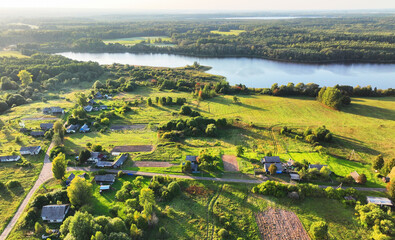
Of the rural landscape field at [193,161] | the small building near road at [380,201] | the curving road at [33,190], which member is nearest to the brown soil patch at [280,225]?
the rural landscape field at [193,161]

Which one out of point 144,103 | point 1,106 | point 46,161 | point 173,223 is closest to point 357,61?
point 144,103

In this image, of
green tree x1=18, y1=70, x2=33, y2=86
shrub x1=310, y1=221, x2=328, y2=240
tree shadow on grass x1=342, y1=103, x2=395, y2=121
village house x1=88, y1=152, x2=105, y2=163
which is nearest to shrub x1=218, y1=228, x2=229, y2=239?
shrub x1=310, y1=221, x2=328, y2=240

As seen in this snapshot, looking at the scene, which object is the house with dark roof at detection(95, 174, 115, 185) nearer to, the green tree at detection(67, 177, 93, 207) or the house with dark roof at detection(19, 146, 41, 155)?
the green tree at detection(67, 177, 93, 207)

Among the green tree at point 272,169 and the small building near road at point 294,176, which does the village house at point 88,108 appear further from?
the small building near road at point 294,176

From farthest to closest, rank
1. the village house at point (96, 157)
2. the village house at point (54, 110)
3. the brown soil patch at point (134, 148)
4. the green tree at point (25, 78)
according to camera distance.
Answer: the green tree at point (25, 78)
the village house at point (54, 110)
the brown soil patch at point (134, 148)
the village house at point (96, 157)

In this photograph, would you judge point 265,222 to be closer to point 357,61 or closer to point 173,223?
point 173,223

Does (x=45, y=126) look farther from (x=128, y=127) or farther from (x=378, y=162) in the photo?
(x=378, y=162)
